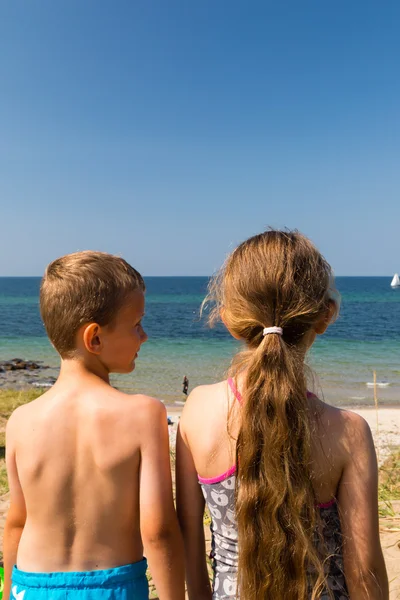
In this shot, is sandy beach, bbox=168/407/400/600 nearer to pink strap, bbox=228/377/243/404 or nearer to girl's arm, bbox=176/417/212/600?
girl's arm, bbox=176/417/212/600

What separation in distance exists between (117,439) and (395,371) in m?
16.6

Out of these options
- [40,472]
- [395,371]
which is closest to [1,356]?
[395,371]

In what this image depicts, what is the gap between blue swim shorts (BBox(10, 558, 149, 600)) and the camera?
1475 millimetres

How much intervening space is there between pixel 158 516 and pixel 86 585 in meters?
0.29

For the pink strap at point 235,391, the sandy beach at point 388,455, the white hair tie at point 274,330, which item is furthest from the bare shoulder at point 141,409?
the sandy beach at point 388,455

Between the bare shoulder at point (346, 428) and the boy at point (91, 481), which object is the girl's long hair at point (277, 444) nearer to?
→ the bare shoulder at point (346, 428)

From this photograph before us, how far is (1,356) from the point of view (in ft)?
69.8

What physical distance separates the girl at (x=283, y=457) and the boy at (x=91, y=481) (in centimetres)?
17

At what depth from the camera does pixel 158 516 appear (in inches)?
58.8

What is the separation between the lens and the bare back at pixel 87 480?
150cm

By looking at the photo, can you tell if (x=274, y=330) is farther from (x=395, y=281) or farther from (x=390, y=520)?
(x=395, y=281)

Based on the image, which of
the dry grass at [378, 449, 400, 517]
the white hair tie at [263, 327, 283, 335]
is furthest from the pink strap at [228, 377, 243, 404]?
the dry grass at [378, 449, 400, 517]

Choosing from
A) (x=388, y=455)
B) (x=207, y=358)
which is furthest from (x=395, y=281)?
(x=388, y=455)

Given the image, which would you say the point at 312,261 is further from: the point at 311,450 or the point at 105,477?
the point at 105,477
